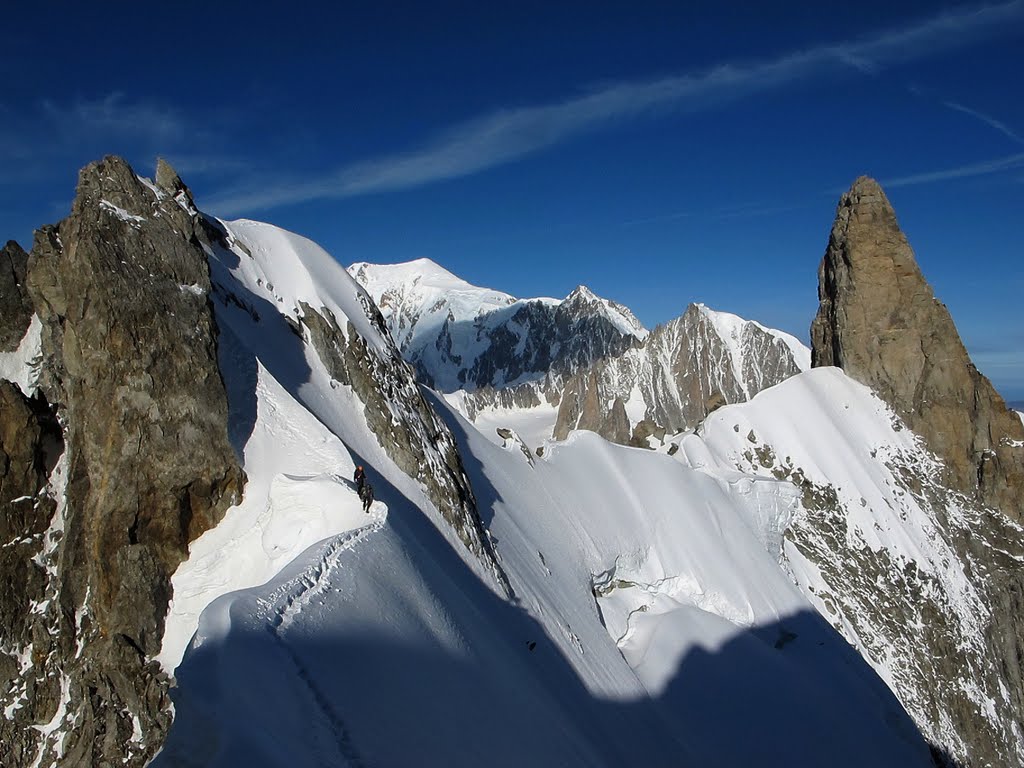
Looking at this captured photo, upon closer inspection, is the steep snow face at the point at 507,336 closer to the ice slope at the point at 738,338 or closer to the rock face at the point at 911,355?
the ice slope at the point at 738,338

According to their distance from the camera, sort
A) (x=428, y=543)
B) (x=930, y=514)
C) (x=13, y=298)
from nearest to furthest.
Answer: (x=428, y=543), (x=13, y=298), (x=930, y=514)

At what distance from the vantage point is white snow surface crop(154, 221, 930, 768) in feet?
30.3

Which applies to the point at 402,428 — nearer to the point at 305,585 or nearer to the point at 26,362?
the point at 26,362

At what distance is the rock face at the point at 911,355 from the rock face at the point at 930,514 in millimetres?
75

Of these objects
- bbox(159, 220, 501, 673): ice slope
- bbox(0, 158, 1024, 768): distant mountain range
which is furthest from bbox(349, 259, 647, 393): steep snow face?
bbox(159, 220, 501, 673): ice slope

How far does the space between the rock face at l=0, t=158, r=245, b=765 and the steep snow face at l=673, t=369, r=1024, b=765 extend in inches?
1188

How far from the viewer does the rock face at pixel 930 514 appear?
35.7m

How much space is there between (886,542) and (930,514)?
460 centimetres

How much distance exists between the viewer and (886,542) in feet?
133

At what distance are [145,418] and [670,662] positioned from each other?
20.5 metres

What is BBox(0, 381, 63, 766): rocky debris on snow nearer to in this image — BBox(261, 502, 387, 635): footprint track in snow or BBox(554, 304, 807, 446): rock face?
BBox(261, 502, 387, 635): footprint track in snow

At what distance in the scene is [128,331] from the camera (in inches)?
614

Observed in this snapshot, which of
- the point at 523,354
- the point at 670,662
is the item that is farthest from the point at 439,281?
the point at 670,662

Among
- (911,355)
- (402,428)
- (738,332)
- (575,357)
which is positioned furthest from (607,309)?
(402,428)
